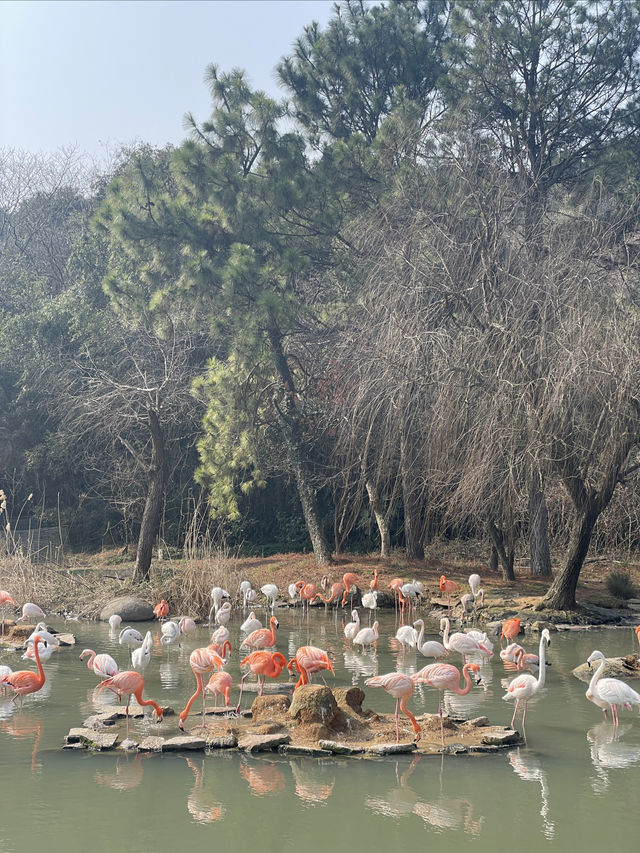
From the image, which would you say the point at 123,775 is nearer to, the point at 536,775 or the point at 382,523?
the point at 536,775

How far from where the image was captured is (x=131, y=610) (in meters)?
14.5

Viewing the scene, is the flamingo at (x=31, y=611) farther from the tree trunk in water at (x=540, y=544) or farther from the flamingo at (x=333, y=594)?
the tree trunk in water at (x=540, y=544)

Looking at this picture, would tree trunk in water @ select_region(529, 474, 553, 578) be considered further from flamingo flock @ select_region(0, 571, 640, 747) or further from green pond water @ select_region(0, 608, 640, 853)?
green pond water @ select_region(0, 608, 640, 853)

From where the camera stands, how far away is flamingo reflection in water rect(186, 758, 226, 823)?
6062 mm

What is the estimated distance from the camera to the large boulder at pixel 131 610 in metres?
14.5

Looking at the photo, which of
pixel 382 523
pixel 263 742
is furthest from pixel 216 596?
pixel 263 742

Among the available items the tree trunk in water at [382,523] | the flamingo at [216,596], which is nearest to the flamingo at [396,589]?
the flamingo at [216,596]

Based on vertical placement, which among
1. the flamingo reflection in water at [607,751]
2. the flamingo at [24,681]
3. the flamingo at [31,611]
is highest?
the flamingo at [31,611]

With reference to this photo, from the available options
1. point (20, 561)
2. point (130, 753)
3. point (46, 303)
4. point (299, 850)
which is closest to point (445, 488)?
point (20, 561)

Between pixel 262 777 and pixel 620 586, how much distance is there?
10.2 m

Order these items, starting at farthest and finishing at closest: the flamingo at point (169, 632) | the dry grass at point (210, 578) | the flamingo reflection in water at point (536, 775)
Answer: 1. the dry grass at point (210, 578)
2. the flamingo at point (169, 632)
3. the flamingo reflection in water at point (536, 775)

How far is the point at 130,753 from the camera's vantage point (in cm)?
731

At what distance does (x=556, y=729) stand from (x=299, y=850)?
343cm

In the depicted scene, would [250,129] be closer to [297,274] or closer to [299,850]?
[297,274]
